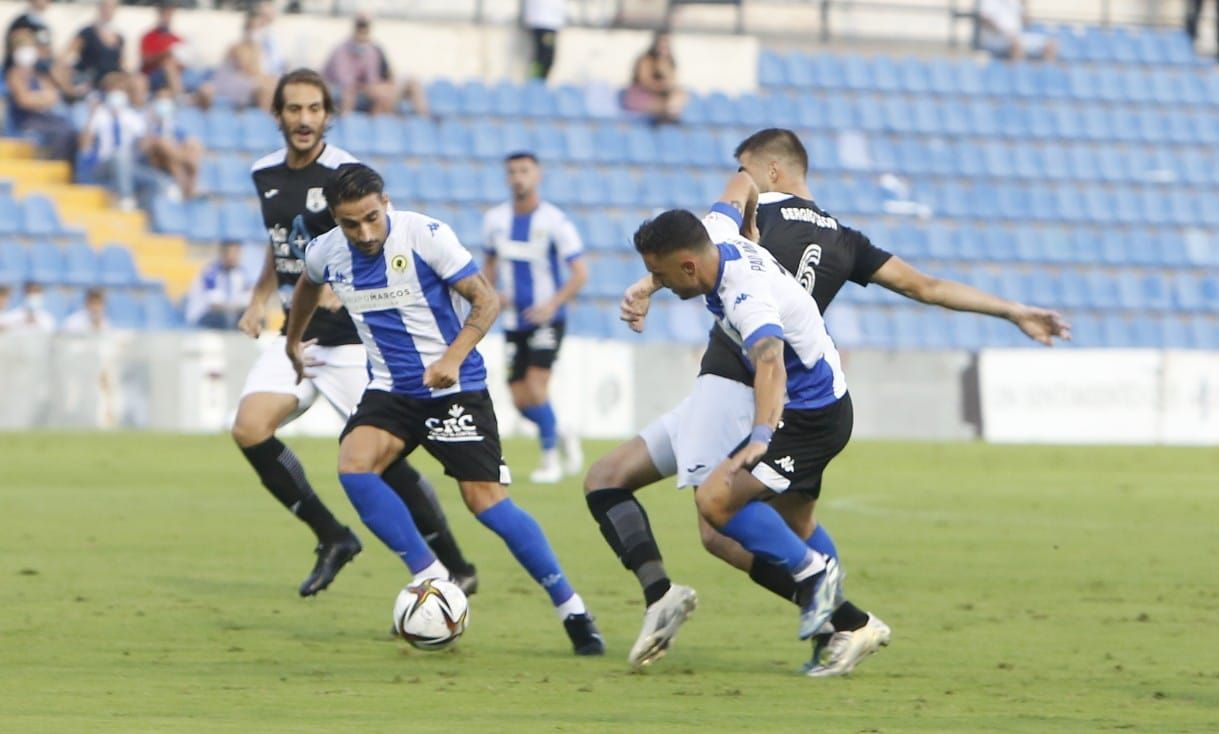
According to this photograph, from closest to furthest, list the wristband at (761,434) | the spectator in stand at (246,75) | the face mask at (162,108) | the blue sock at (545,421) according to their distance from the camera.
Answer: the wristband at (761,434)
the blue sock at (545,421)
the face mask at (162,108)
the spectator in stand at (246,75)

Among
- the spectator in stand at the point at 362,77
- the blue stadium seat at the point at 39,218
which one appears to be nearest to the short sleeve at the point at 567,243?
the blue stadium seat at the point at 39,218

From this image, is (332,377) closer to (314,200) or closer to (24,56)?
(314,200)

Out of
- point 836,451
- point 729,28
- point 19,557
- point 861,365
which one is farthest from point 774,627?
point 729,28

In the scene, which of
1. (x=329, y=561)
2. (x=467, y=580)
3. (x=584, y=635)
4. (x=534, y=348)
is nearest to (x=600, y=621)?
(x=467, y=580)

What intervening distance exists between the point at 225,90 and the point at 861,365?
26.2 feet

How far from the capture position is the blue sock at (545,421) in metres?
16.5

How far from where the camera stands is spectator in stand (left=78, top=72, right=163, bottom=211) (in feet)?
75.5

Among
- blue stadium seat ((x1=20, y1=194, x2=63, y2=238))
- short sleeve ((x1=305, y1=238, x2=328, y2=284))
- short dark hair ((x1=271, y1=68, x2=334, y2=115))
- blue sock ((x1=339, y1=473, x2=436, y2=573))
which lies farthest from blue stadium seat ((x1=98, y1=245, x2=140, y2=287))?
blue sock ((x1=339, y1=473, x2=436, y2=573))

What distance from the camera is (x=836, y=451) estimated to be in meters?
7.81

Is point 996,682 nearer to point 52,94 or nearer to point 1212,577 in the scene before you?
point 1212,577

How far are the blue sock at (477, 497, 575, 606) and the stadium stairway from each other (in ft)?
51.1

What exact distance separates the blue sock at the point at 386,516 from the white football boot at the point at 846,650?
1.60 m

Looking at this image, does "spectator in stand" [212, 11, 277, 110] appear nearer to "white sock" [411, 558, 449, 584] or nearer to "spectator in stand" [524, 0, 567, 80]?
"spectator in stand" [524, 0, 567, 80]

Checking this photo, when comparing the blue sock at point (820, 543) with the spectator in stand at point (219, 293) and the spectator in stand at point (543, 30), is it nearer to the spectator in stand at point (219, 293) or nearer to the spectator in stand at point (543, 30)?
the spectator in stand at point (219, 293)
